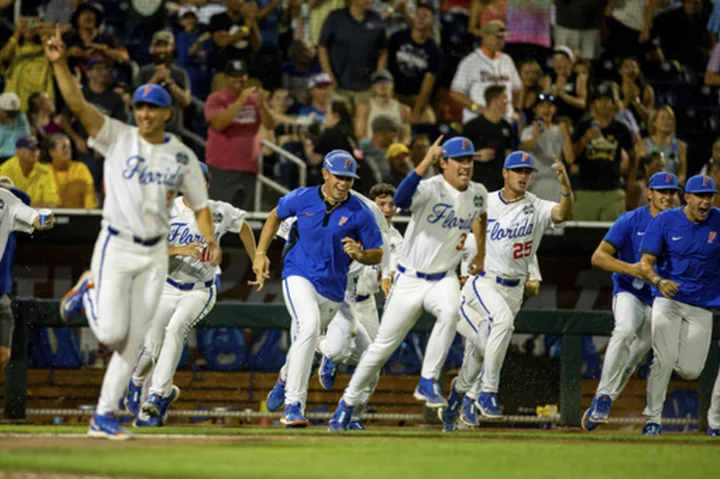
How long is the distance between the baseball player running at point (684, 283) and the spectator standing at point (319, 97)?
5.20 meters

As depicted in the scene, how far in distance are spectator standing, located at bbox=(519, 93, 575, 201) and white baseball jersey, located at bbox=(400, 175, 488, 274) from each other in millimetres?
4216

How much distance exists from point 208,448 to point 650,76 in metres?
10.3

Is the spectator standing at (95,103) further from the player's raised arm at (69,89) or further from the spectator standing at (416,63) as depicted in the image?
the player's raised arm at (69,89)

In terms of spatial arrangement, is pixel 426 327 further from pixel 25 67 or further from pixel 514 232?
pixel 25 67

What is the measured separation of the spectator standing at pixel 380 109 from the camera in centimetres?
1430

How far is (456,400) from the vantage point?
1069 centimetres

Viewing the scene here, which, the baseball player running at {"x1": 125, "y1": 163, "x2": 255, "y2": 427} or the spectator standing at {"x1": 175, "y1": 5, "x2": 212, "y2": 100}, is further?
the spectator standing at {"x1": 175, "y1": 5, "x2": 212, "y2": 100}

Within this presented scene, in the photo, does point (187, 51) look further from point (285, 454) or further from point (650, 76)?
point (285, 454)

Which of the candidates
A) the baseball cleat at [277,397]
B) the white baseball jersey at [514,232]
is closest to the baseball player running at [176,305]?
the baseball cleat at [277,397]

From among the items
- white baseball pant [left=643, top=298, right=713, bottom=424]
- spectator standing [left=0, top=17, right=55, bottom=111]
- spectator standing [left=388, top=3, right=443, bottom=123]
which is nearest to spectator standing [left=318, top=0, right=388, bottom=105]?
spectator standing [left=388, top=3, right=443, bottom=123]

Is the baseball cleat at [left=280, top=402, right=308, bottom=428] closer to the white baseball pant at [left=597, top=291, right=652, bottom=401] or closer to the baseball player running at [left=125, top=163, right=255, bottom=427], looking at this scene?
the baseball player running at [left=125, top=163, right=255, bottom=427]

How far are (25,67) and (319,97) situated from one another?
3323 mm

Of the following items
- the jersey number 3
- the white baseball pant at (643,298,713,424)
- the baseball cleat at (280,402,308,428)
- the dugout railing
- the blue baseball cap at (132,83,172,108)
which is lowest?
the dugout railing

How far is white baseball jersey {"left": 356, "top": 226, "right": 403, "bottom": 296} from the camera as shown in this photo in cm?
1129
